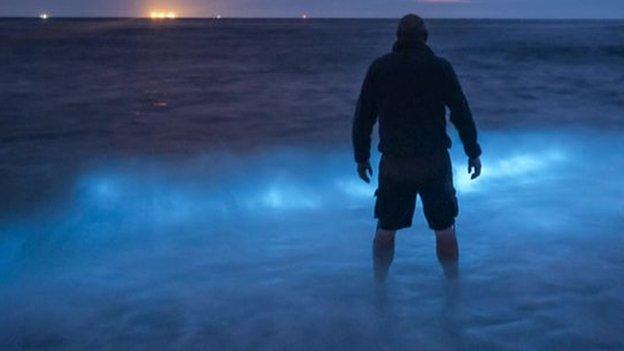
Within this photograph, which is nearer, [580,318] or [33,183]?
[580,318]

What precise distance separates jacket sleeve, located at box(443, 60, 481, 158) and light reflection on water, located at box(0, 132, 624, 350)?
1254 mm

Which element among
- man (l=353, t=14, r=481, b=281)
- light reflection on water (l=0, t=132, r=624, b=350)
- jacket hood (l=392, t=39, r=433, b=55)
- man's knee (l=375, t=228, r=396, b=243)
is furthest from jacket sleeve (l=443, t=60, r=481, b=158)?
light reflection on water (l=0, t=132, r=624, b=350)

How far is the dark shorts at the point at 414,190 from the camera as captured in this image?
4762 millimetres

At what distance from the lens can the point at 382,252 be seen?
5219 millimetres

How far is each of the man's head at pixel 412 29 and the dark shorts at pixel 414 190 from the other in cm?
87

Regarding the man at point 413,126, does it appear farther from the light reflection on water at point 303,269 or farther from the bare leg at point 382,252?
the light reflection on water at point 303,269

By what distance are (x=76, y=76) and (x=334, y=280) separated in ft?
94.4

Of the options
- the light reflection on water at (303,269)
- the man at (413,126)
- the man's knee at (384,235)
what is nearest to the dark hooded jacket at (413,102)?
the man at (413,126)

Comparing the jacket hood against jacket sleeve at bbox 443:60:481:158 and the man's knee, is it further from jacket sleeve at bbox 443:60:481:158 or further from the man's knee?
the man's knee

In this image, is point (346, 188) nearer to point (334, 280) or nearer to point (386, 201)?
point (334, 280)

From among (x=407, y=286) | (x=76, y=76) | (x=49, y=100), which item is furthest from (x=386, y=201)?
(x=76, y=76)

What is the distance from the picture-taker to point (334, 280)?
567cm

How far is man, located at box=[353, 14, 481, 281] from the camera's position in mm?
4609

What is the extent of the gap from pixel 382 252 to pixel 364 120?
1.09 meters
